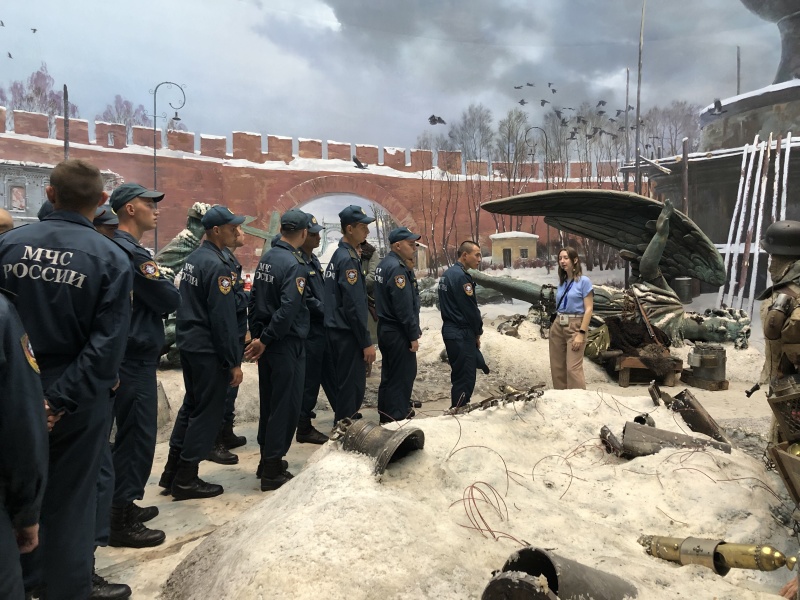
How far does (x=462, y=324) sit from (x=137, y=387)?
2.91 m

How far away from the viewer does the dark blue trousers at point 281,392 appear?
3600 millimetres

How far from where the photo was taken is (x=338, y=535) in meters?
2.10

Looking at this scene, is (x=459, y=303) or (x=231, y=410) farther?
(x=459, y=303)

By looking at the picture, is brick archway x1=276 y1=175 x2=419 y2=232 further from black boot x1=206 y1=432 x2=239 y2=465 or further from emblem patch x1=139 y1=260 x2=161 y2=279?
emblem patch x1=139 y1=260 x2=161 y2=279

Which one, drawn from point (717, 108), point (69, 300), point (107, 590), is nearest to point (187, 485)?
point (107, 590)

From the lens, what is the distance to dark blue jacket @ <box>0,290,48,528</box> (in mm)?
1385

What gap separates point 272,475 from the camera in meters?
3.57

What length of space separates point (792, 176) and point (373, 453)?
10224mm

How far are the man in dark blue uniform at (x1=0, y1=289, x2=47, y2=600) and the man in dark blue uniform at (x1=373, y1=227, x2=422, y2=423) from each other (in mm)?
3123

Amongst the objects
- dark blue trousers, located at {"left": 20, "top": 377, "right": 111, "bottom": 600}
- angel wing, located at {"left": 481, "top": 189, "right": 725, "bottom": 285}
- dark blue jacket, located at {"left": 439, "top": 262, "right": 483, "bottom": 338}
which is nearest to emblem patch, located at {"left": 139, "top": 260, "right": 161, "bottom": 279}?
dark blue trousers, located at {"left": 20, "top": 377, "right": 111, "bottom": 600}

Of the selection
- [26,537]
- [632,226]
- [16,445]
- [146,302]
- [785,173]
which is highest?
[785,173]

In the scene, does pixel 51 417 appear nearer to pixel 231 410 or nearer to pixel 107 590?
pixel 107 590

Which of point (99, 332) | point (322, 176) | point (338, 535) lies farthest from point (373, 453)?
point (322, 176)

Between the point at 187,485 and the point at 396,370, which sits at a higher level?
the point at 396,370
